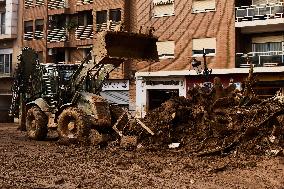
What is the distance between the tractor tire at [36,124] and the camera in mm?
14461

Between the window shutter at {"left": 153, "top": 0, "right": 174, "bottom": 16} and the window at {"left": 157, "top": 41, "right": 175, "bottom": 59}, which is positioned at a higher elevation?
the window shutter at {"left": 153, "top": 0, "right": 174, "bottom": 16}

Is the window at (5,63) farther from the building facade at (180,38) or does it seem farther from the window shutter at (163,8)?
the window shutter at (163,8)

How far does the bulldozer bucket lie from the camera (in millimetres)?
12086

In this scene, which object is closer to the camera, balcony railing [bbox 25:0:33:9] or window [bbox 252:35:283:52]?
window [bbox 252:35:283:52]

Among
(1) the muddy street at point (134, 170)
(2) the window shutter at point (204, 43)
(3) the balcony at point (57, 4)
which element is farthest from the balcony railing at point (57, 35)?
(1) the muddy street at point (134, 170)

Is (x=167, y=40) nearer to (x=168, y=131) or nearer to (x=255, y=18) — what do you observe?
(x=255, y=18)

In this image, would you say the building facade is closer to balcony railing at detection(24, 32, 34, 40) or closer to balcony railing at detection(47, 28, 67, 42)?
balcony railing at detection(47, 28, 67, 42)

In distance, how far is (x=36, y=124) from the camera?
14.5m

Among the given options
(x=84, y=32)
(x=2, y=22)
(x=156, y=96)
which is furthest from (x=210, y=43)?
(x=2, y=22)

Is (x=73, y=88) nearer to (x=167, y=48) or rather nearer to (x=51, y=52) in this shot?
(x=167, y=48)

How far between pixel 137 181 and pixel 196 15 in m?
20.1

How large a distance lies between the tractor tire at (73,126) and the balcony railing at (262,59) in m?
13.7

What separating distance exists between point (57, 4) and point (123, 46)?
72.8ft

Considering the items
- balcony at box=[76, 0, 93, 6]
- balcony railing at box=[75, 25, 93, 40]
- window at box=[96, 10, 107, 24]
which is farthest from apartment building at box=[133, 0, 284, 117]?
balcony at box=[76, 0, 93, 6]
